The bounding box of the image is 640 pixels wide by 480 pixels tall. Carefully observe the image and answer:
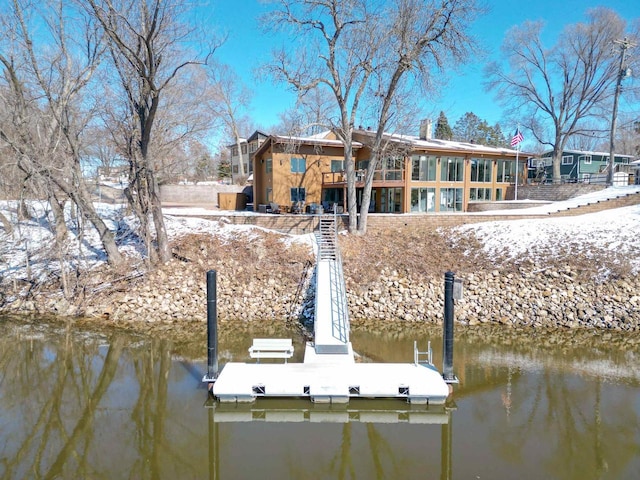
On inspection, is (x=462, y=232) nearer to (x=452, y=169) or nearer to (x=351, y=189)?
(x=351, y=189)

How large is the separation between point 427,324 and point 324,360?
16.9 feet

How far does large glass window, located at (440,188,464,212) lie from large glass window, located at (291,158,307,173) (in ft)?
27.3

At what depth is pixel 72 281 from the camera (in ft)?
47.3

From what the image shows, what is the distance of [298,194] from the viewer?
24.1 meters

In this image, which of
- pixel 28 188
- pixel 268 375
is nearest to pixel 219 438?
pixel 268 375

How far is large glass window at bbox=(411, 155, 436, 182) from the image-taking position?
75.6ft

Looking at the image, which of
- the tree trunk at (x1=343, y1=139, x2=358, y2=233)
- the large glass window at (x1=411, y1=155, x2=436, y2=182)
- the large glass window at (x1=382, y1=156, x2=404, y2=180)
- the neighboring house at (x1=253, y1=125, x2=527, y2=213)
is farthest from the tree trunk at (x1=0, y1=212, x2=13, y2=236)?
the large glass window at (x1=411, y1=155, x2=436, y2=182)

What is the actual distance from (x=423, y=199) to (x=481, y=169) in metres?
5.22

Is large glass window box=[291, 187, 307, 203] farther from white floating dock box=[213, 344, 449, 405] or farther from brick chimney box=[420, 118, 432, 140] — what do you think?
white floating dock box=[213, 344, 449, 405]

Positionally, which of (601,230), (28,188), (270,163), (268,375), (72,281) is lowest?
(268,375)

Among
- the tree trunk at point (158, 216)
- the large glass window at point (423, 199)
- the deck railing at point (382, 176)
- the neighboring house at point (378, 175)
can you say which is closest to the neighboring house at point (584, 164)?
the neighboring house at point (378, 175)

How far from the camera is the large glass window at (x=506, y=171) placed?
26.9m

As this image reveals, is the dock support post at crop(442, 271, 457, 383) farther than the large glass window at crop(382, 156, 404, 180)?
No

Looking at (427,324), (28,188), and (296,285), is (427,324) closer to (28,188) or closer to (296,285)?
(296,285)
